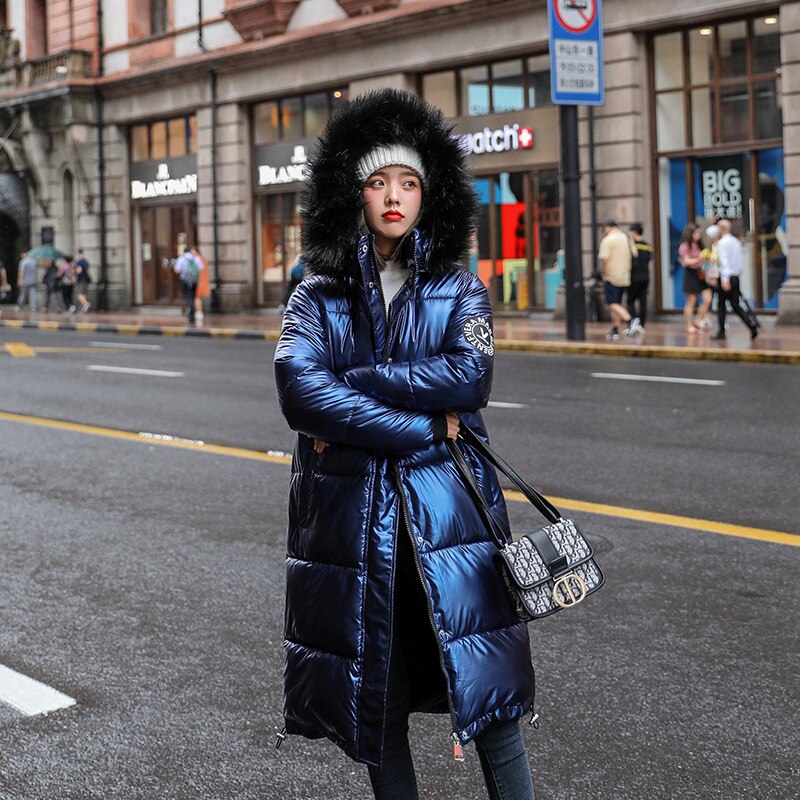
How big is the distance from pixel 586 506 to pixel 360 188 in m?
4.74

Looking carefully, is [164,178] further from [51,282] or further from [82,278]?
[51,282]

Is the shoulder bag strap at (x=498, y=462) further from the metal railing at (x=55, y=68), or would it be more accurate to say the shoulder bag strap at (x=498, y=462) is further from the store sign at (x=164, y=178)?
the metal railing at (x=55, y=68)

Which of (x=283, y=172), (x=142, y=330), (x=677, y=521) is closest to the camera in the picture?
(x=677, y=521)

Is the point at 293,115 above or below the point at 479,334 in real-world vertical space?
above

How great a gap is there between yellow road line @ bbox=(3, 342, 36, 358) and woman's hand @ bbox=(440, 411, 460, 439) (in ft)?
58.2

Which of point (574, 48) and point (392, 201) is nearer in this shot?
point (392, 201)

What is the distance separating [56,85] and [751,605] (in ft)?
114

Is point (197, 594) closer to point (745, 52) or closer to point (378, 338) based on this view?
point (378, 338)

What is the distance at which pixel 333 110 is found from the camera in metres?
24.0

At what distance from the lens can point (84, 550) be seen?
6.79 metres

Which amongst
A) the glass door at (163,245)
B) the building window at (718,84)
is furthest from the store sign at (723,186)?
the glass door at (163,245)

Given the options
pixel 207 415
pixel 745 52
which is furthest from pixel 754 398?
pixel 745 52

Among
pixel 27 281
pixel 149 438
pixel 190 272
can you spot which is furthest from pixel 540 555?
pixel 27 281

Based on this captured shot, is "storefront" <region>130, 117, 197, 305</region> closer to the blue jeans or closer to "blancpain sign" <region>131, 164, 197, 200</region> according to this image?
"blancpain sign" <region>131, 164, 197, 200</region>
